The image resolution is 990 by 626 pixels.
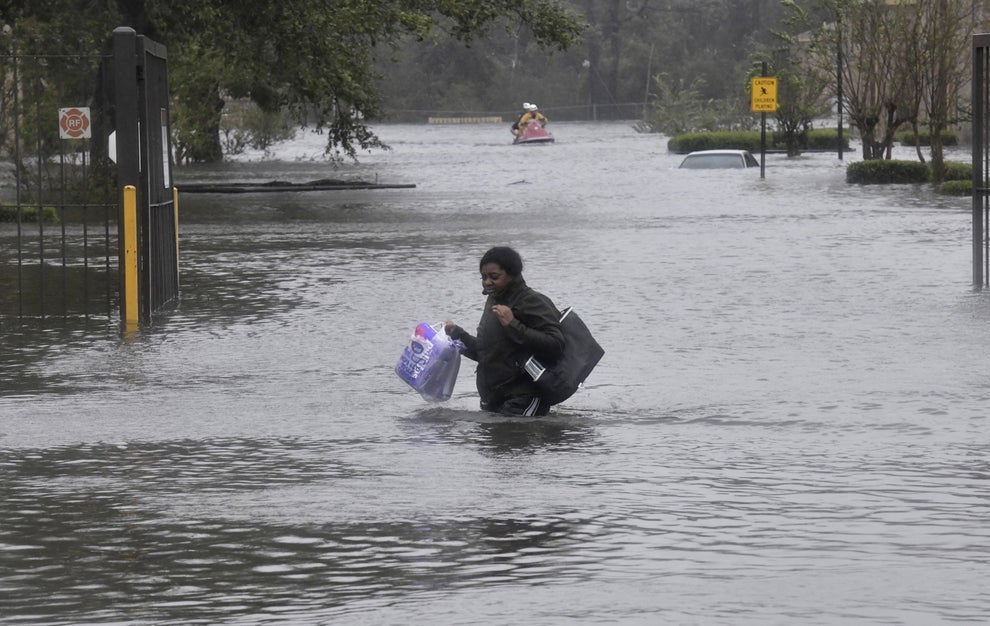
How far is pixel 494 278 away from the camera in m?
10.2

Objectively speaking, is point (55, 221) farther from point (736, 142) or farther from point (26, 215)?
point (736, 142)

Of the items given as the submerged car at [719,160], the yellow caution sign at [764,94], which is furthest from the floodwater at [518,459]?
the submerged car at [719,160]

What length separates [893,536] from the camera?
7.25 metres

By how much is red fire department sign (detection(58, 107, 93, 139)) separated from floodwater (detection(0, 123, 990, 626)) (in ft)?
5.58

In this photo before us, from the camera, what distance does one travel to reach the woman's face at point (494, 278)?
1012 centimetres

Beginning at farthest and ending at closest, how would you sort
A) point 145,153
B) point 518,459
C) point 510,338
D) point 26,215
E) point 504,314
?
point 26,215 → point 145,153 → point 510,338 → point 504,314 → point 518,459

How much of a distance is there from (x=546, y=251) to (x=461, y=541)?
587 inches

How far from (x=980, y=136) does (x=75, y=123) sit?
7.80 metres

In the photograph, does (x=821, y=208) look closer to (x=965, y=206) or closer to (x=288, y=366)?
(x=965, y=206)

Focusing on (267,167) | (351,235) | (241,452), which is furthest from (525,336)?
(267,167)

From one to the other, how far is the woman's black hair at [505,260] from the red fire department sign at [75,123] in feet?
20.7

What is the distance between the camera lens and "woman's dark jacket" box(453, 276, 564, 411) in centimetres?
1002

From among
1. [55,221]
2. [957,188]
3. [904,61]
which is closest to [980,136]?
[55,221]

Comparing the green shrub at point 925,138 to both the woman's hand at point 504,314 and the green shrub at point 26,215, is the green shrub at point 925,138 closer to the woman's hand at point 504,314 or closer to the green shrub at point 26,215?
the green shrub at point 26,215
